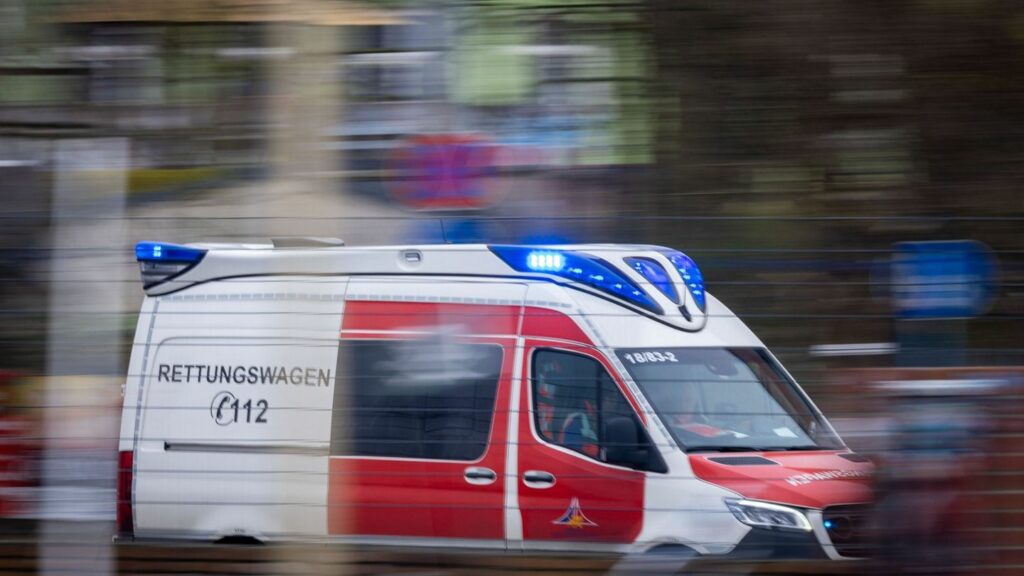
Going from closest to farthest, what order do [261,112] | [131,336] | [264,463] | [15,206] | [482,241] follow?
[261,112], [15,206], [264,463], [131,336], [482,241]

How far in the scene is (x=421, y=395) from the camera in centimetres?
488

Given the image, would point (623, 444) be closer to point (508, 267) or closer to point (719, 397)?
point (719, 397)

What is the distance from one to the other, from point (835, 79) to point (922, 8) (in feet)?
1.09

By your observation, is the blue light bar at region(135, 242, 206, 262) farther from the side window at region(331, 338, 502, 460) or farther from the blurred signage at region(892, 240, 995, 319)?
the blurred signage at region(892, 240, 995, 319)

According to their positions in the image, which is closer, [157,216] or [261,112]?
[261,112]

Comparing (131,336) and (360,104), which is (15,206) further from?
(360,104)

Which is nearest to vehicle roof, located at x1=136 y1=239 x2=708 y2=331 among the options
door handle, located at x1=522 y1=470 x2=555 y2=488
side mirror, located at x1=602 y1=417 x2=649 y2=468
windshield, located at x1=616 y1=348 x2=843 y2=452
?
windshield, located at x1=616 y1=348 x2=843 y2=452

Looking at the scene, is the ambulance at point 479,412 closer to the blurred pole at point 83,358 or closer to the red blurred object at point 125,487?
the red blurred object at point 125,487

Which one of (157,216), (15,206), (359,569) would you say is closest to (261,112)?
(157,216)

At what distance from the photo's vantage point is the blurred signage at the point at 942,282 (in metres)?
3.50

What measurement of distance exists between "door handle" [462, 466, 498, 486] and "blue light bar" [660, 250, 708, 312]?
1200 millimetres

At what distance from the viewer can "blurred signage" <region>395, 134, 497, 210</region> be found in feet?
13.1

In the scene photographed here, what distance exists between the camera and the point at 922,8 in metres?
3.60

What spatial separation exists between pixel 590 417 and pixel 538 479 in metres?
0.32
